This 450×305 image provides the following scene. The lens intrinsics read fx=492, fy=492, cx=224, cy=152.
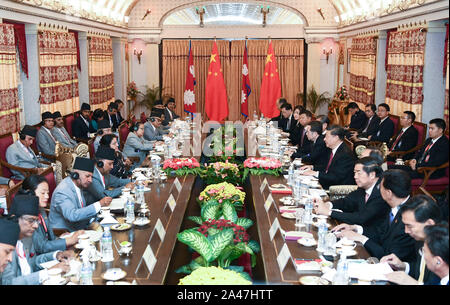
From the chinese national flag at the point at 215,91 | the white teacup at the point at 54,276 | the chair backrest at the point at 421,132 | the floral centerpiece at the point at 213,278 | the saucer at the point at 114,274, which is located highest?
the chinese national flag at the point at 215,91

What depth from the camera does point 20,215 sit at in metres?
3.21

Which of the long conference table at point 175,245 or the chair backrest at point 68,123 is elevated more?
the chair backrest at point 68,123

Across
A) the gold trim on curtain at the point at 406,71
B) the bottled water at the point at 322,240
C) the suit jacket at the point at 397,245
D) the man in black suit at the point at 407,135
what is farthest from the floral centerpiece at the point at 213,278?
the gold trim on curtain at the point at 406,71

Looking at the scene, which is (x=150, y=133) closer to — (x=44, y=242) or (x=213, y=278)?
(x=44, y=242)

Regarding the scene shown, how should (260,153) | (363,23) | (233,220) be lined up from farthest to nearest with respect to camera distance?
(363,23) < (260,153) < (233,220)

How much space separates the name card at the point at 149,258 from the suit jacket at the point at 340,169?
121 inches

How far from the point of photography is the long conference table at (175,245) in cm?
310

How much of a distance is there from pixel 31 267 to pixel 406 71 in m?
7.47

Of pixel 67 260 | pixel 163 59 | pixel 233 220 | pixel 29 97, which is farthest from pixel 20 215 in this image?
pixel 163 59

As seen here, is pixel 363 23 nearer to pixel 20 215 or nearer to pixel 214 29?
pixel 214 29

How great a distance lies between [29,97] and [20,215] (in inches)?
234

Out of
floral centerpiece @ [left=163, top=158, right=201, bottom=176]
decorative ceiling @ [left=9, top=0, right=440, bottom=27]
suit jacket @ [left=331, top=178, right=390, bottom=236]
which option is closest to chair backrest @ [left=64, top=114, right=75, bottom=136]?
decorative ceiling @ [left=9, top=0, right=440, bottom=27]

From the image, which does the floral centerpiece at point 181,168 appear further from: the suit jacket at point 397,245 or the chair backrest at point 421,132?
the chair backrest at point 421,132

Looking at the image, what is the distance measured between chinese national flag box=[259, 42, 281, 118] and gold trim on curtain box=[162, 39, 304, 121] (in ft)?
11.9
